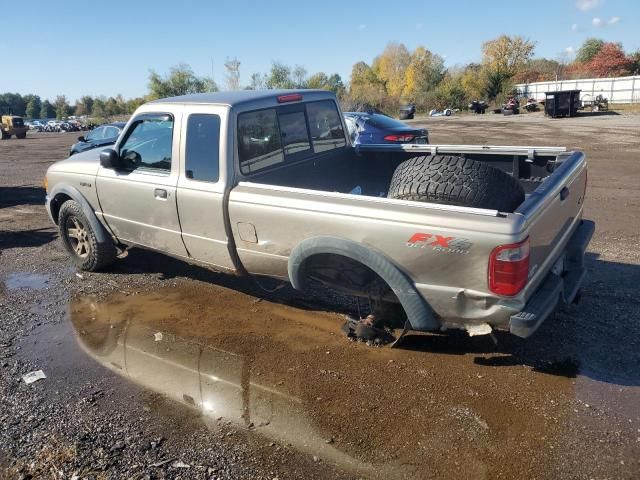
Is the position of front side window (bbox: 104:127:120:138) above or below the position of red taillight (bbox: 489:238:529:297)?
above

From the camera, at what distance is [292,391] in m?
3.68

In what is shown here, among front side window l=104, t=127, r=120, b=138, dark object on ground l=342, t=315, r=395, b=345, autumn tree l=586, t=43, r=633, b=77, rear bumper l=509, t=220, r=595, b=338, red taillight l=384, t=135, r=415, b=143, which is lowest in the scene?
dark object on ground l=342, t=315, r=395, b=345

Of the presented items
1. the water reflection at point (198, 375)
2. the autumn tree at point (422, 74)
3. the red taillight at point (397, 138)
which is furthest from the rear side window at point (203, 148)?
the autumn tree at point (422, 74)

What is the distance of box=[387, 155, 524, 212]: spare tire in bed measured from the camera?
351 centimetres

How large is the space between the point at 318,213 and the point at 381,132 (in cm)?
812

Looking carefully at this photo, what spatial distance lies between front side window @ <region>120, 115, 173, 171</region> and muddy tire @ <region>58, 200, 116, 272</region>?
1120 mm

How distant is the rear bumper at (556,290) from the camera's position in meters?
3.21

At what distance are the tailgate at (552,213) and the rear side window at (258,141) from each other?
231 cm

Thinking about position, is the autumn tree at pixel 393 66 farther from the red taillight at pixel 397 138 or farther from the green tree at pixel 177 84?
the red taillight at pixel 397 138

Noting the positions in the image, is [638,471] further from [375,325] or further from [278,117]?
[278,117]

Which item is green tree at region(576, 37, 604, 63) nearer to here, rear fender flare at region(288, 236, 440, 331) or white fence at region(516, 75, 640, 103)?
white fence at region(516, 75, 640, 103)

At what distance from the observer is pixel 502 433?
3131 mm

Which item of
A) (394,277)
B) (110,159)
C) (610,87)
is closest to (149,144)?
(110,159)

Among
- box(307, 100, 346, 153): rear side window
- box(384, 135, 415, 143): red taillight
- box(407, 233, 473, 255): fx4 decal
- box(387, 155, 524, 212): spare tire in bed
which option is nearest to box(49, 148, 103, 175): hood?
box(307, 100, 346, 153): rear side window
